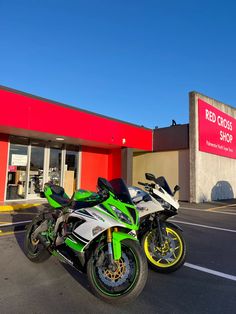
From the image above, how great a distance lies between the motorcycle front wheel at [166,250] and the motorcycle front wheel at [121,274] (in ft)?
3.54

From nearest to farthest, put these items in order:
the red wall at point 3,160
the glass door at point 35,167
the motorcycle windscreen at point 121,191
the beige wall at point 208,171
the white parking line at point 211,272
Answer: the motorcycle windscreen at point 121,191
the white parking line at point 211,272
the red wall at point 3,160
the glass door at point 35,167
the beige wall at point 208,171

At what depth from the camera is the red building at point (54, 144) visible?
33.9 feet

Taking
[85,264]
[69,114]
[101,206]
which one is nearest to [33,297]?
[85,264]

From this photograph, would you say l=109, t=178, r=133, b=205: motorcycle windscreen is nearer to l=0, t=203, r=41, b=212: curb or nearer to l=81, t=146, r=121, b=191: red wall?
l=0, t=203, r=41, b=212: curb

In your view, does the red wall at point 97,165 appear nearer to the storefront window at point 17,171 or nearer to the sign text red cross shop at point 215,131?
the storefront window at point 17,171

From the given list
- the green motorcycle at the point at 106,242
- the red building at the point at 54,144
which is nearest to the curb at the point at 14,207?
the red building at the point at 54,144

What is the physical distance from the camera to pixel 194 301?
10.3 feet

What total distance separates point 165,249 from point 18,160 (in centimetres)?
942

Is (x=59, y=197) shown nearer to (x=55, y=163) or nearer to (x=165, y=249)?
(x=165, y=249)

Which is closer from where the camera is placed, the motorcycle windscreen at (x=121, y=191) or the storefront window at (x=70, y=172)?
the motorcycle windscreen at (x=121, y=191)

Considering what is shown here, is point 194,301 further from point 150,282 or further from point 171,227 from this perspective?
point 171,227

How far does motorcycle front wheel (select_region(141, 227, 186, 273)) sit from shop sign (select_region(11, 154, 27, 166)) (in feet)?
29.9

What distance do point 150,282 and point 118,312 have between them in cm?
91

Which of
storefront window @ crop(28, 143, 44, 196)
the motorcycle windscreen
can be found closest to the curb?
storefront window @ crop(28, 143, 44, 196)
